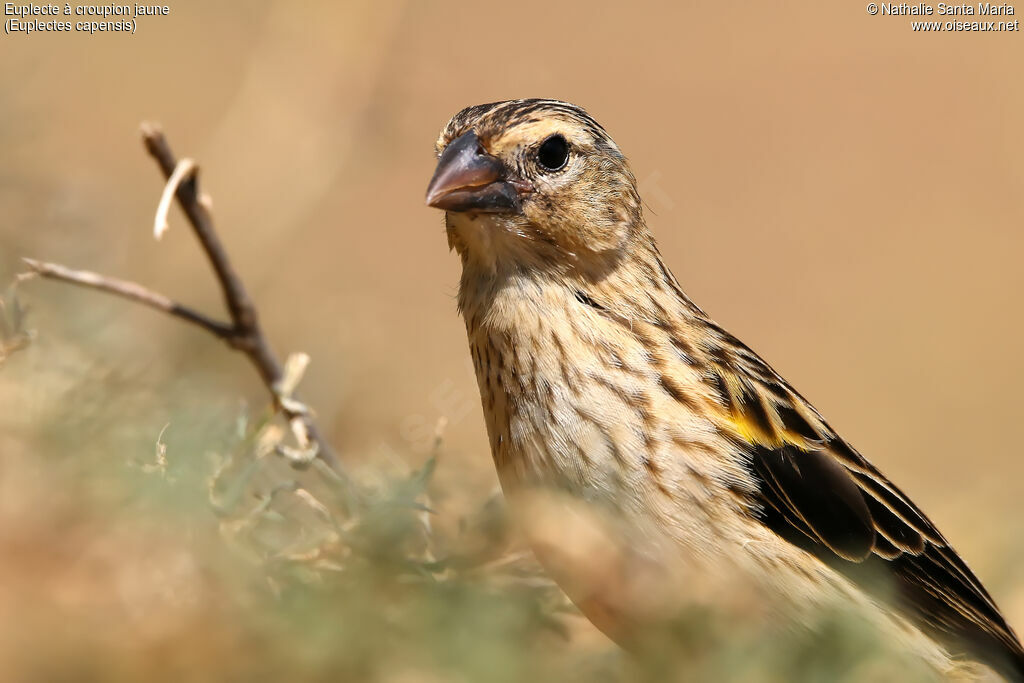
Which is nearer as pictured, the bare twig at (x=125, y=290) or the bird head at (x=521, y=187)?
the bare twig at (x=125, y=290)

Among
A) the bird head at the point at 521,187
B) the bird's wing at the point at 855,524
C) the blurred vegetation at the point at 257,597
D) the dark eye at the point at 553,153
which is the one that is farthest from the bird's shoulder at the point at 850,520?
the blurred vegetation at the point at 257,597

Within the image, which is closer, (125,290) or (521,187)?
(125,290)

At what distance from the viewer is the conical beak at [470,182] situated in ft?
9.62

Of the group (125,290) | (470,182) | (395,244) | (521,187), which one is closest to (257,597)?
(125,290)

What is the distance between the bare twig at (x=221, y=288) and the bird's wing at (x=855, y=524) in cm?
115

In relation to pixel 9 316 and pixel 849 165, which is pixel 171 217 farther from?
pixel 849 165

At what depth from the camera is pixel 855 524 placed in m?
2.99

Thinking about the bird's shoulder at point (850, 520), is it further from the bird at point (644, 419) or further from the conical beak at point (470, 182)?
the conical beak at point (470, 182)

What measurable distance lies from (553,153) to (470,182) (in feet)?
1.03

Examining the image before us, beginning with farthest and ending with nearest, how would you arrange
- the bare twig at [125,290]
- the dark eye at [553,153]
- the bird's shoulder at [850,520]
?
1. the dark eye at [553,153]
2. the bird's shoulder at [850,520]
3. the bare twig at [125,290]

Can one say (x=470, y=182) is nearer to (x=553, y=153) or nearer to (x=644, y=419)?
(x=553, y=153)

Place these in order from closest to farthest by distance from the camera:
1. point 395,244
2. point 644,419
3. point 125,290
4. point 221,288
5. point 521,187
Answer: point 125,290, point 221,288, point 644,419, point 521,187, point 395,244

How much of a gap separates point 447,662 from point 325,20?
3007 mm

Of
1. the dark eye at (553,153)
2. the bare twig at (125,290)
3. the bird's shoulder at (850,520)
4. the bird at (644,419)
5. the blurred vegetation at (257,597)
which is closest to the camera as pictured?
the blurred vegetation at (257,597)
